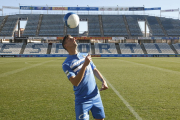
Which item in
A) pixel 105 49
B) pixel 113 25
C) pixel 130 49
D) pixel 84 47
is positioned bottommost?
pixel 130 49

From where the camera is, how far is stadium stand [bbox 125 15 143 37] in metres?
52.5

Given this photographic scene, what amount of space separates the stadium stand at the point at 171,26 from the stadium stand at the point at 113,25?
13.2m

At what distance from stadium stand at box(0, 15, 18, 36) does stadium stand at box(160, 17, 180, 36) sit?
46.0 m

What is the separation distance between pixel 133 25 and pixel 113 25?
20.3 feet

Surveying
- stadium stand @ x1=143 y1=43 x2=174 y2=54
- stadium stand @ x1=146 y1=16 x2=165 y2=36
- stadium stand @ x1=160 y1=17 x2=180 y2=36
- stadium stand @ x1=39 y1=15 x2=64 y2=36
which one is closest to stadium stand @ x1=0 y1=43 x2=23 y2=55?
stadium stand @ x1=39 y1=15 x2=64 y2=36

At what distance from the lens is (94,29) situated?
53.3 metres

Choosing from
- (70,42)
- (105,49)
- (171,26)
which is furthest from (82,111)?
(171,26)

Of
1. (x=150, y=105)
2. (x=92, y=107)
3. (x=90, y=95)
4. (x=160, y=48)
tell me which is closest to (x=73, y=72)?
(x=90, y=95)

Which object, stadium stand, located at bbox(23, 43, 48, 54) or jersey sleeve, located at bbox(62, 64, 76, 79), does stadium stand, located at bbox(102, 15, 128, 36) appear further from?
jersey sleeve, located at bbox(62, 64, 76, 79)

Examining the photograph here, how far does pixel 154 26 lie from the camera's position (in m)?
54.9

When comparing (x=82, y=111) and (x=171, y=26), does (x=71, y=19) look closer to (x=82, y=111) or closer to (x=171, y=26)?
(x=82, y=111)

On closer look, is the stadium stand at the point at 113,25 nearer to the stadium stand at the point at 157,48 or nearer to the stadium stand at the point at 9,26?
the stadium stand at the point at 157,48

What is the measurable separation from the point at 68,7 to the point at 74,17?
185 feet

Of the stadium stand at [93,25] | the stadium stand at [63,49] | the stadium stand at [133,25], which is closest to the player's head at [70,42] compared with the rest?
the stadium stand at [63,49]
